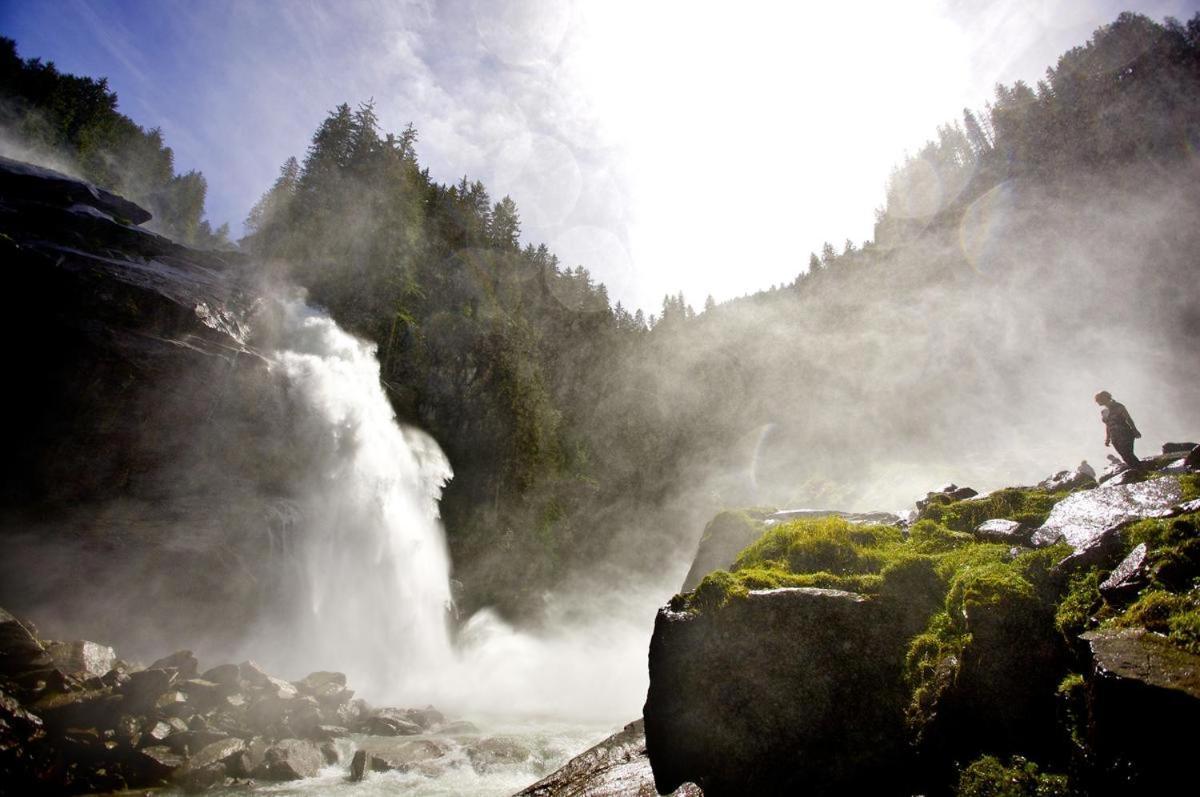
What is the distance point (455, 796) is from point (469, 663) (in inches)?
593

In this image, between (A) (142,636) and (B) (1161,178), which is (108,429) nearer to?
(A) (142,636)

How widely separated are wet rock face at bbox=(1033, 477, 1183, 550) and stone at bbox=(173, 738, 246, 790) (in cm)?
1402

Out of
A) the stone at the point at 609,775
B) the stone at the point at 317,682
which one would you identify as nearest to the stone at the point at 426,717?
the stone at the point at 317,682

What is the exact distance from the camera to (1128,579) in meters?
4.24

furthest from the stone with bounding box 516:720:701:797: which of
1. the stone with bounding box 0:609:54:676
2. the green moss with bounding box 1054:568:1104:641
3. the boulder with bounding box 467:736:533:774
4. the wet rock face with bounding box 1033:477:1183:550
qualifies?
the stone with bounding box 0:609:54:676

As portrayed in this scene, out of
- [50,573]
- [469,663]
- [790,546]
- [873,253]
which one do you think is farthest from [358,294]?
[873,253]

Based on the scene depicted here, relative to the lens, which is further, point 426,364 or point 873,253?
point 873,253

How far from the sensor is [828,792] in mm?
4672

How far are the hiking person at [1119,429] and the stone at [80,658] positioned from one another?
2172 cm

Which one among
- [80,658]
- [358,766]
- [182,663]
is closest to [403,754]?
[358,766]

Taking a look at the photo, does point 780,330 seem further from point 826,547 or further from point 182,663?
point 182,663

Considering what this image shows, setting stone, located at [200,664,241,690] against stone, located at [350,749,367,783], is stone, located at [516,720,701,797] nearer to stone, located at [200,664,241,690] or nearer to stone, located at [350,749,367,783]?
stone, located at [350,749,367,783]

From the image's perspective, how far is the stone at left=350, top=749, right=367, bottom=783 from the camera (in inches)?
395

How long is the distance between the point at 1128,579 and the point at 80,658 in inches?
679
